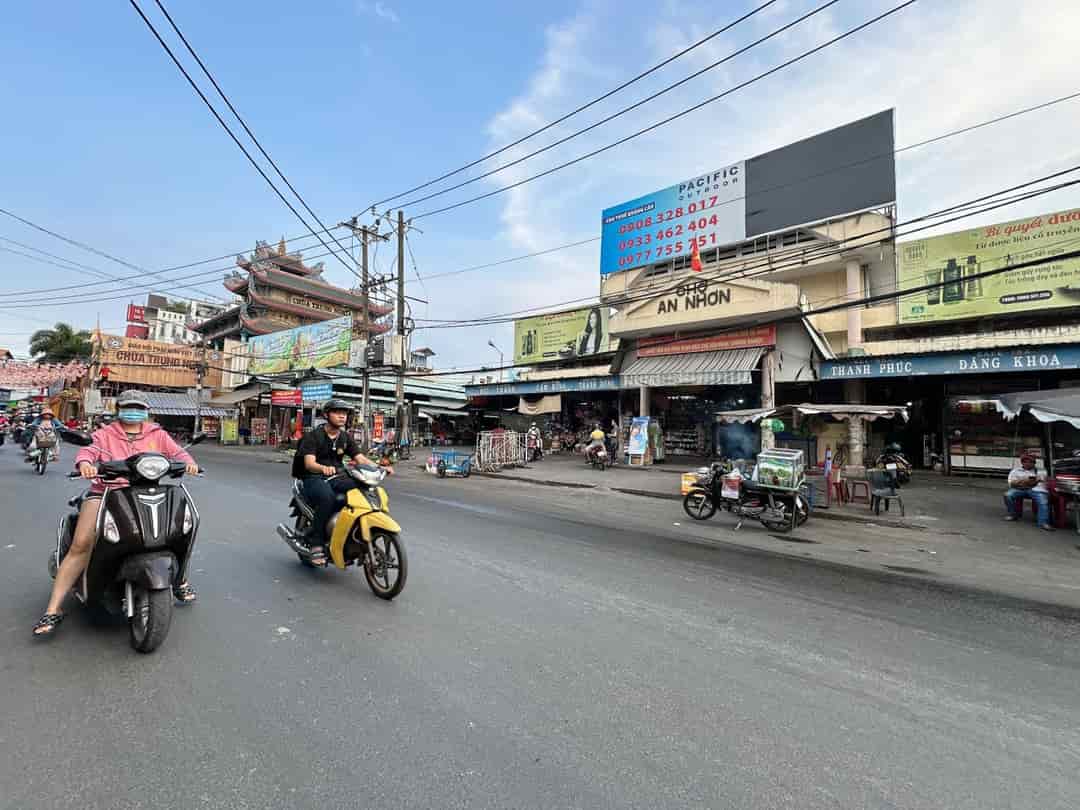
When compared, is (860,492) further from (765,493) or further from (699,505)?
(699,505)

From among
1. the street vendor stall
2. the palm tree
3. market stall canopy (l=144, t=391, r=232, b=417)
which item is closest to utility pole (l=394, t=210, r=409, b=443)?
the street vendor stall

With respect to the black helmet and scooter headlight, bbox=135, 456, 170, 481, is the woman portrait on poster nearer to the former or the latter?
the black helmet

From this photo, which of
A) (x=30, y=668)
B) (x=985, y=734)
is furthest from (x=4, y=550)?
Answer: (x=985, y=734)

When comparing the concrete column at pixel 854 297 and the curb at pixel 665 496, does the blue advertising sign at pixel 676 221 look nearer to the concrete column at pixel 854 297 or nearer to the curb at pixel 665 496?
the concrete column at pixel 854 297

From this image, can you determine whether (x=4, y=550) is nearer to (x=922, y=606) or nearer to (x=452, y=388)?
(x=922, y=606)

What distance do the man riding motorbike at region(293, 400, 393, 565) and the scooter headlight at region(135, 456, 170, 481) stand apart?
1.33 meters

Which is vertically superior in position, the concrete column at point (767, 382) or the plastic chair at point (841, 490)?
the concrete column at point (767, 382)

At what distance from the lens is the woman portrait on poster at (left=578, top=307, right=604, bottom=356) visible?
95.3ft

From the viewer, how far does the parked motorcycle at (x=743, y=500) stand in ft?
28.5

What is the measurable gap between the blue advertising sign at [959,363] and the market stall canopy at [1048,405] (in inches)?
126

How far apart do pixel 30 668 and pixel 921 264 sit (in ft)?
85.0

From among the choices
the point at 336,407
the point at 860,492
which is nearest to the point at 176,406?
the point at 336,407

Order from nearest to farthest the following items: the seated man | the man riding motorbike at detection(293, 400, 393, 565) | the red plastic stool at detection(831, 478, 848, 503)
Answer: the man riding motorbike at detection(293, 400, 393, 565), the seated man, the red plastic stool at detection(831, 478, 848, 503)

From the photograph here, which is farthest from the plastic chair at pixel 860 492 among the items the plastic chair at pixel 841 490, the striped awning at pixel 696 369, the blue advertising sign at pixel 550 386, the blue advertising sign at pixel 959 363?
the blue advertising sign at pixel 550 386
